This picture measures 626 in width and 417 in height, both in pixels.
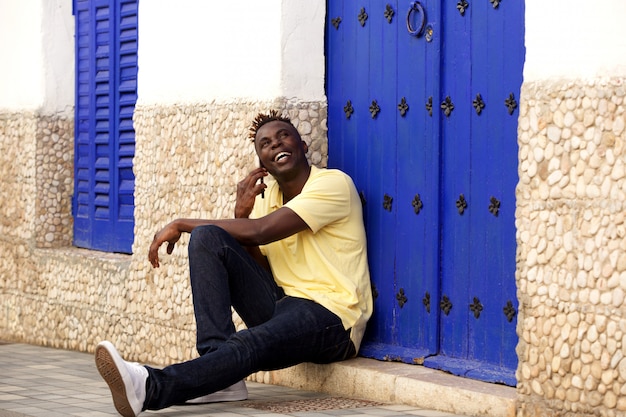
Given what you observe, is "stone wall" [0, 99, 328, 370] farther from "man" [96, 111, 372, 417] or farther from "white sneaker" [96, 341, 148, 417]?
"white sneaker" [96, 341, 148, 417]

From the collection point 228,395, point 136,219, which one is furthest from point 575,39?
point 136,219

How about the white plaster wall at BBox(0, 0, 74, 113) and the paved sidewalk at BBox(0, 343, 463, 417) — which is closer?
the paved sidewalk at BBox(0, 343, 463, 417)

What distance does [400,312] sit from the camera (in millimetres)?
6562

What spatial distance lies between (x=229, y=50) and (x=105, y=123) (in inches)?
75.5

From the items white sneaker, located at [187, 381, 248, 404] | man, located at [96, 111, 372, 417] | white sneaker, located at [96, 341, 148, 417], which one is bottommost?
white sneaker, located at [187, 381, 248, 404]

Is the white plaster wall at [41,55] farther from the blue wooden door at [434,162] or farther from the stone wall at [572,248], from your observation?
the stone wall at [572,248]

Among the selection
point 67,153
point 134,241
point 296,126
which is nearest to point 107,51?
Result: point 67,153

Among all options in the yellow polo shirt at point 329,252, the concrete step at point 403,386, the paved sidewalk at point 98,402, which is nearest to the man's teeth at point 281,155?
the yellow polo shirt at point 329,252

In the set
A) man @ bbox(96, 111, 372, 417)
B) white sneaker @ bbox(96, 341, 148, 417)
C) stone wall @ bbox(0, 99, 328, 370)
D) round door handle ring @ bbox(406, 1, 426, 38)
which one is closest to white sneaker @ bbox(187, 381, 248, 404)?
man @ bbox(96, 111, 372, 417)

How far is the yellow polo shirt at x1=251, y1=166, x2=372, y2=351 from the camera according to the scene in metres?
6.31

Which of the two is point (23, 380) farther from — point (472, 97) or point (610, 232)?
point (610, 232)

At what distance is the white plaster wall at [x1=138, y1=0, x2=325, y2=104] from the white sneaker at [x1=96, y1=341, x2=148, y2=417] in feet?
6.15

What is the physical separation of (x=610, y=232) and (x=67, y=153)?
202 inches

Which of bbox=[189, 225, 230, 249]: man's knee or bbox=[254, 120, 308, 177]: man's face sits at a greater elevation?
bbox=[254, 120, 308, 177]: man's face
